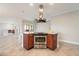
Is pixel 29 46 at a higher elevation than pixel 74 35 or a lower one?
lower

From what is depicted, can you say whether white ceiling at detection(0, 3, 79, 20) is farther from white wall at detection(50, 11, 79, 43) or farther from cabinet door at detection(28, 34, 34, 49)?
cabinet door at detection(28, 34, 34, 49)

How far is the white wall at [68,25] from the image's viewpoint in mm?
5914

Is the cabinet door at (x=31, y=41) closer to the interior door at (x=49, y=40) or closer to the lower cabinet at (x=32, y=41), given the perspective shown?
the lower cabinet at (x=32, y=41)

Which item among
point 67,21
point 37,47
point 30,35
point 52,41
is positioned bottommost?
point 37,47

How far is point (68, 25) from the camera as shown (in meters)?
6.40

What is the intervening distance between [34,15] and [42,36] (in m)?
2.19

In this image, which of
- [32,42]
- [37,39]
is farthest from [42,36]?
[32,42]

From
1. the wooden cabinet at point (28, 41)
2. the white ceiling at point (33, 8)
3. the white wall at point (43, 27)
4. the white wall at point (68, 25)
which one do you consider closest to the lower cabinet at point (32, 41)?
the wooden cabinet at point (28, 41)

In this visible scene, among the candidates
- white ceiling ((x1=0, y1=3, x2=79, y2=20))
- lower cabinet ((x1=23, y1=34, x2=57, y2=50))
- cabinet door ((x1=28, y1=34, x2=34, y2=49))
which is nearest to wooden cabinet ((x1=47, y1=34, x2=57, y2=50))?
lower cabinet ((x1=23, y1=34, x2=57, y2=50))

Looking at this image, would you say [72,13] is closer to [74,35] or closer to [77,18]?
[77,18]

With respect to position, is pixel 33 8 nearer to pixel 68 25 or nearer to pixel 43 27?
pixel 43 27

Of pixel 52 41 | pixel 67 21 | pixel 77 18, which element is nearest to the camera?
pixel 52 41

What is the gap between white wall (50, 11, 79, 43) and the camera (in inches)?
233

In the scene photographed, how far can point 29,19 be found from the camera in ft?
22.4
